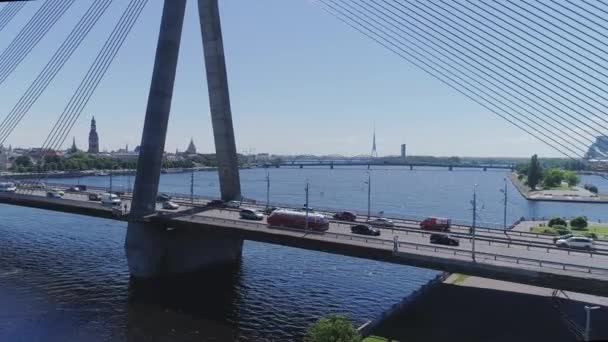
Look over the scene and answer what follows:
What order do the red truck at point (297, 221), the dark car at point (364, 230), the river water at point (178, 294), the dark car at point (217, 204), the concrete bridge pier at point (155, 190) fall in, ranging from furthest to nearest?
the dark car at point (217, 204), the concrete bridge pier at point (155, 190), the red truck at point (297, 221), the dark car at point (364, 230), the river water at point (178, 294)

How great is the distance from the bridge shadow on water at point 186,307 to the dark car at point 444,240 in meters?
11.6

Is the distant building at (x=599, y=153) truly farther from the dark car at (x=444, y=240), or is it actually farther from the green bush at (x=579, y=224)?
the green bush at (x=579, y=224)

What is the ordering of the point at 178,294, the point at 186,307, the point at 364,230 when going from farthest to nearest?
the point at 178,294 < the point at 364,230 < the point at 186,307

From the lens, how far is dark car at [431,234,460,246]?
29122mm

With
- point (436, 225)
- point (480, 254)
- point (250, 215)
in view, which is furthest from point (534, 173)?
point (480, 254)

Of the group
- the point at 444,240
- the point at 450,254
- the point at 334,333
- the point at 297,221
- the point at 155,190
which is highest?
the point at 155,190

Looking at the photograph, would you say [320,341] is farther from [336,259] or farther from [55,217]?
[55,217]

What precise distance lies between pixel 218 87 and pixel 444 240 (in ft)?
76.1

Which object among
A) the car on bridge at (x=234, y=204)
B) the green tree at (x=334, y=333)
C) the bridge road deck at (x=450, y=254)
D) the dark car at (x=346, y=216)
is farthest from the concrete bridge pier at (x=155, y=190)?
the green tree at (x=334, y=333)

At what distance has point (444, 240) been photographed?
29.3 meters

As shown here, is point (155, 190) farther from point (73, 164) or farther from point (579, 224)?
point (73, 164)

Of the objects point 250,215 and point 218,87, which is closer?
point 250,215

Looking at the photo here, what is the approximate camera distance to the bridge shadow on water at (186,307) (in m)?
26.4

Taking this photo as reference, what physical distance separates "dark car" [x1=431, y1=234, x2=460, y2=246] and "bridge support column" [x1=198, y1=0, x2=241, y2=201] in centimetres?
2056
